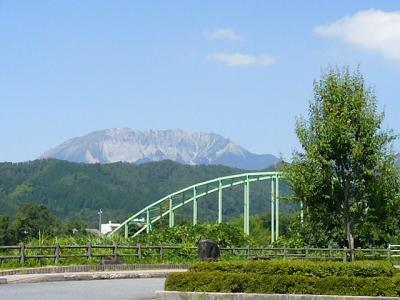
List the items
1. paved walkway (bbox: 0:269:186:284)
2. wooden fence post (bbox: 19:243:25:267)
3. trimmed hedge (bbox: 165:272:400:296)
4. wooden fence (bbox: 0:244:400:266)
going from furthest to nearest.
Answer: wooden fence (bbox: 0:244:400:266) < wooden fence post (bbox: 19:243:25:267) < paved walkway (bbox: 0:269:186:284) < trimmed hedge (bbox: 165:272:400:296)

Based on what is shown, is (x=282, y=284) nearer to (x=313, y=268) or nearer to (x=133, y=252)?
(x=313, y=268)

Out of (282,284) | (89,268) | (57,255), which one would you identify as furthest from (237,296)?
(57,255)

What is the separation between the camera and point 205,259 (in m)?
26.2

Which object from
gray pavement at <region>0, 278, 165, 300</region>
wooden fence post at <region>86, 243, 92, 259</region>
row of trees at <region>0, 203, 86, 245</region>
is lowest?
gray pavement at <region>0, 278, 165, 300</region>

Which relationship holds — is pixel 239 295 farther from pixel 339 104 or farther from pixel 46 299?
pixel 339 104

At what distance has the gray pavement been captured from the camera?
2053 centimetres

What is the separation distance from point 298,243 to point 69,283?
3191 cm

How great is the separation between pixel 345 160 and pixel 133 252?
11381 millimetres

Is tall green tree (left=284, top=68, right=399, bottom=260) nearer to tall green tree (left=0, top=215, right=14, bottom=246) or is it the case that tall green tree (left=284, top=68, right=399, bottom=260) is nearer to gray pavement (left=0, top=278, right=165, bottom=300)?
gray pavement (left=0, top=278, right=165, bottom=300)

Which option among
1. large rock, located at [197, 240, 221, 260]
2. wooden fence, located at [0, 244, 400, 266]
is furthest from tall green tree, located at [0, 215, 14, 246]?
large rock, located at [197, 240, 221, 260]

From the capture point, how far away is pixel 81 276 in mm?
28219

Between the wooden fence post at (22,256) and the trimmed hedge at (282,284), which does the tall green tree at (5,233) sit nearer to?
the wooden fence post at (22,256)

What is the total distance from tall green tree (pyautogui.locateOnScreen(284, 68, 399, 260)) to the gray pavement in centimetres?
726

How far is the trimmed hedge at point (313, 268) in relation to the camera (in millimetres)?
18234
